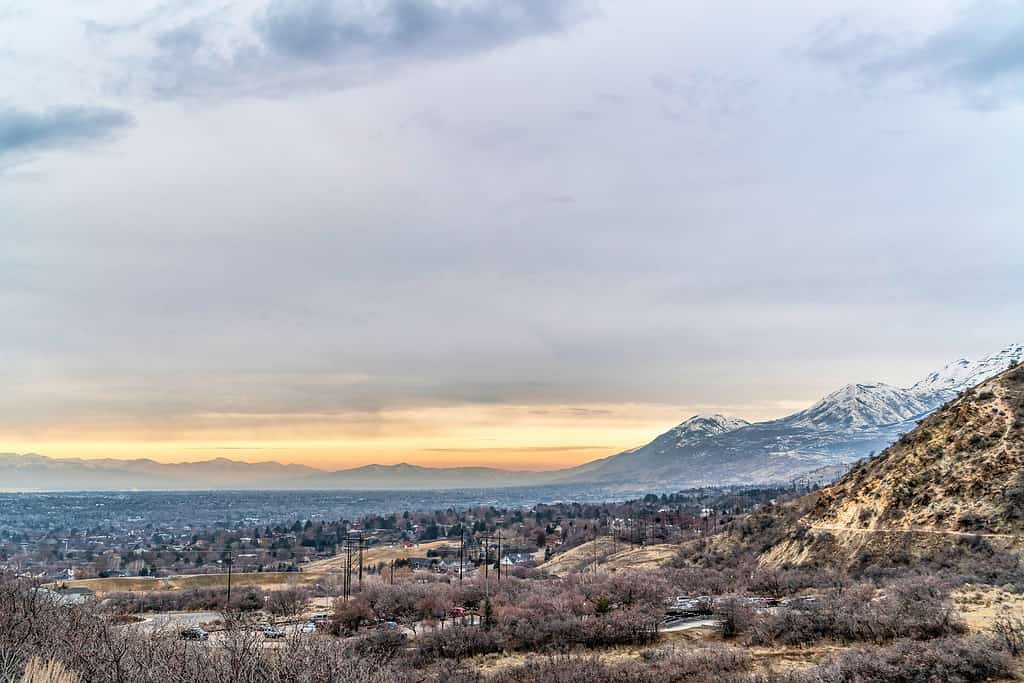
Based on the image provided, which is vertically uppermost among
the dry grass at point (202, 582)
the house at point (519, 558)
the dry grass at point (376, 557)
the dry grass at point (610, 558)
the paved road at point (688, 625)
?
the paved road at point (688, 625)

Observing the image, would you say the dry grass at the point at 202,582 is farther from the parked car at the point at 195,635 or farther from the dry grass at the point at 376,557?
the parked car at the point at 195,635

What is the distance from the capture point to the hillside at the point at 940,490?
3881 cm

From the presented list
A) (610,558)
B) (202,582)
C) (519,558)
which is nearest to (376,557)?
(519,558)

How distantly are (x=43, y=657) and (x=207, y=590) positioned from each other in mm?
45236

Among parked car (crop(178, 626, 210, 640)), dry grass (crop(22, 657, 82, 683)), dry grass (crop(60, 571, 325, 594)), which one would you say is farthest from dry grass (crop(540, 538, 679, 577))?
dry grass (crop(22, 657, 82, 683))

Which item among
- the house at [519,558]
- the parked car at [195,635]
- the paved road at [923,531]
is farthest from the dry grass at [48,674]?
the house at [519,558]

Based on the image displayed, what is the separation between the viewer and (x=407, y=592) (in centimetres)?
3812

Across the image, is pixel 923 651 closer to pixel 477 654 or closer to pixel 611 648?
pixel 611 648

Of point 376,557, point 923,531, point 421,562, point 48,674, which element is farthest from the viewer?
point 376,557

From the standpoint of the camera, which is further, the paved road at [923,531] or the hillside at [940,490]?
the hillside at [940,490]

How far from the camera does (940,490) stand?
42.7 m

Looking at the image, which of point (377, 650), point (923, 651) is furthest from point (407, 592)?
point (923, 651)

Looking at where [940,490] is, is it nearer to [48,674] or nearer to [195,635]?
[195,635]

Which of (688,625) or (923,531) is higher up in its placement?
(923,531)
